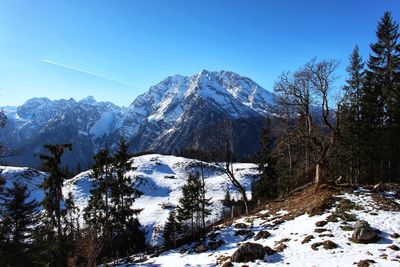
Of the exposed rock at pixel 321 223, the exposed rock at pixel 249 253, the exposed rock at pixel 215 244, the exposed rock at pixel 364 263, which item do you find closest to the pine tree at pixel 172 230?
the exposed rock at pixel 215 244

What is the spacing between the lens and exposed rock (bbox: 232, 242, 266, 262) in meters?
18.0

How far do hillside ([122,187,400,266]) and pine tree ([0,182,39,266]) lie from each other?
968cm

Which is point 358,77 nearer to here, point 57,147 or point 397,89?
point 397,89

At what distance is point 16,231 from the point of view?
28.2 metres

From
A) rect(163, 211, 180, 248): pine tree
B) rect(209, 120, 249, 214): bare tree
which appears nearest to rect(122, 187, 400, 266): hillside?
rect(163, 211, 180, 248): pine tree

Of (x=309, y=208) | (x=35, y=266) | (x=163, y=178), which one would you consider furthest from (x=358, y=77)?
(x=163, y=178)

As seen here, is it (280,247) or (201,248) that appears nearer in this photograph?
(280,247)

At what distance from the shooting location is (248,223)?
2702 cm

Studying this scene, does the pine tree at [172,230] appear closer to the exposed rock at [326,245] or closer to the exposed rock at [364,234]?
the exposed rock at [326,245]

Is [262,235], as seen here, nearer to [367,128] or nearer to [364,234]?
[364,234]

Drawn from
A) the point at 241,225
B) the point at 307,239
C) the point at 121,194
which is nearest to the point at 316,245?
the point at 307,239

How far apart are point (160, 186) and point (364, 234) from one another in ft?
368

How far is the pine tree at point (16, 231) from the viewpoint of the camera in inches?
971

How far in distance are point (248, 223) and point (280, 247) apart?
883 cm
